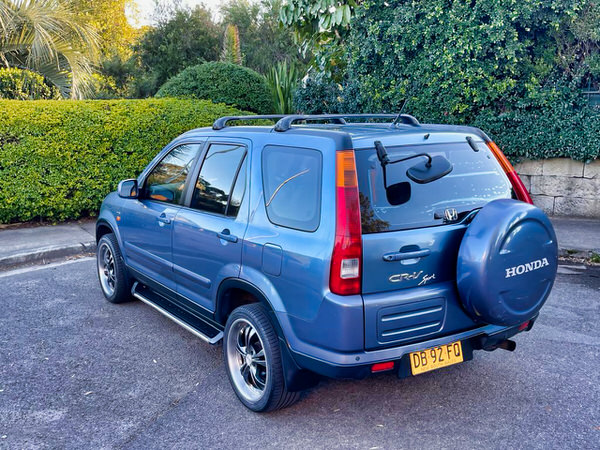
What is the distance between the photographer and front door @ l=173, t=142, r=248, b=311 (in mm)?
3793

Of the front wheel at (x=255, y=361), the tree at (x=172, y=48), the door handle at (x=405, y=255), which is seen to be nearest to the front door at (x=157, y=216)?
the front wheel at (x=255, y=361)

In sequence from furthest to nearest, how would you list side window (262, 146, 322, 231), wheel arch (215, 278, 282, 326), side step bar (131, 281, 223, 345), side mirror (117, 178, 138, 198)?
1. side mirror (117, 178, 138, 198)
2. side step bar (131, 281, 223, 345)
3. wheel arch (215, 278, 282, 326)
4. side window (262, 146, 322, 231)

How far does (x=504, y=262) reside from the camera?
3191 mm

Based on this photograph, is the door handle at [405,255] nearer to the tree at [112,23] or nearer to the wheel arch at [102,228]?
the wheel arch at [102,228]

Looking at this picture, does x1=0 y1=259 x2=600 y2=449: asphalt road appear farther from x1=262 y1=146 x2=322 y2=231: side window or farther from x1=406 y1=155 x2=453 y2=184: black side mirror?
x1=406 y1=155 x2=453 y2=184: black side mirror

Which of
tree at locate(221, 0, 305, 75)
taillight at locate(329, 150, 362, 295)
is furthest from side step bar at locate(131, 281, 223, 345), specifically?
tree at locate(221, 0, 305, 75)

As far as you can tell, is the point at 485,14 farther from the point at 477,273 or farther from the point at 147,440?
the point at 147,440

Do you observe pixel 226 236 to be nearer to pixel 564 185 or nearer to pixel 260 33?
pixel 564 185

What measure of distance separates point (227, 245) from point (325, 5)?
8.16 meters

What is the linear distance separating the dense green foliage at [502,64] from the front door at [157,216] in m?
4.58

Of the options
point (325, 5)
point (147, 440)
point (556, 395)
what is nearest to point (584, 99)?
point (325, 5)

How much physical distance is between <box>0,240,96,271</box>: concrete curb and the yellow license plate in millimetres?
5840

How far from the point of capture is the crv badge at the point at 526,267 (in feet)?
10.6

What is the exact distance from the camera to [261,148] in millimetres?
3781
